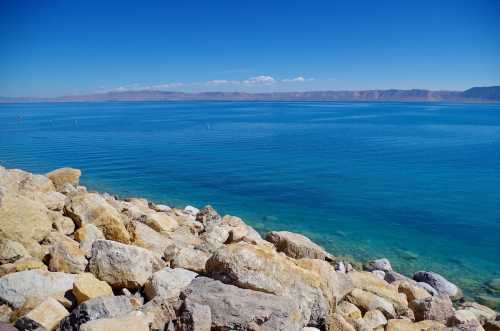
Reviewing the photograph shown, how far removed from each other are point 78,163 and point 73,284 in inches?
1321

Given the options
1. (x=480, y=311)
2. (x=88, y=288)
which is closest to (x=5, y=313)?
(x=88, y=288)

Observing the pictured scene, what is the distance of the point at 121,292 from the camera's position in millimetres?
6863

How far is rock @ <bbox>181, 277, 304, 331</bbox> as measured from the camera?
5.74m

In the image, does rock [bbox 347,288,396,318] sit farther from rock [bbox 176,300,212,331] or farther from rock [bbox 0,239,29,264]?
rock [bbox 0,239,29,264]

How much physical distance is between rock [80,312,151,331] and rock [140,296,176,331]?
27 cm

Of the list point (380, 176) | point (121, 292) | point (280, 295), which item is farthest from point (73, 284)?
point (380, 176)

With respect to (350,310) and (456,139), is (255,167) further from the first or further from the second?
(456,139)

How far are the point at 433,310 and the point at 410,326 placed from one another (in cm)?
116

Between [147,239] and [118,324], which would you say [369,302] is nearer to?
[147,239]

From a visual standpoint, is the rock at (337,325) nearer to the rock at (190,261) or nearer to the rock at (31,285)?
the rock at (190,261)

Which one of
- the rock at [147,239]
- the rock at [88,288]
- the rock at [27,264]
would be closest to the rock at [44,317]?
the rock at [88,288]

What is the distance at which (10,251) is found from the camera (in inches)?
284

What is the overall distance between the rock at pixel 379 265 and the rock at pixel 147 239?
7.92 meters

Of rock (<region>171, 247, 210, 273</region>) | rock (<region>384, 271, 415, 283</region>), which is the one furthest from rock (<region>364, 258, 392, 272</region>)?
rock (<region>171, 247, 210, 273</region>)
